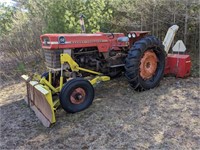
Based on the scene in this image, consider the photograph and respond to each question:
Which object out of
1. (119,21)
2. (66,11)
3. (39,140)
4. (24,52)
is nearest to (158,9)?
(119,21)

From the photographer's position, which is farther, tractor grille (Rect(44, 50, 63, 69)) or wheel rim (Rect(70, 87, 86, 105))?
tractor grille (Rect(44, 50, 63, 69))

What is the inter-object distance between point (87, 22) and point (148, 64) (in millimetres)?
3117

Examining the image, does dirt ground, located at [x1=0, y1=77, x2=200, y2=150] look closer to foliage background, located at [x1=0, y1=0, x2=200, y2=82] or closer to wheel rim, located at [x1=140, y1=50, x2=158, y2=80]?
wheel rim, located at [x1=140, y1=50, x2=158, y2=80]

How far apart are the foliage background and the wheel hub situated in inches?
123

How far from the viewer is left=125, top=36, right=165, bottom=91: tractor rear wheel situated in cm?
434

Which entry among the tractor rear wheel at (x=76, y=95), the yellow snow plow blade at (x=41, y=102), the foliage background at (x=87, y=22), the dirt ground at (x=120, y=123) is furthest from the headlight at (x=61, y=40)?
the foliage background at (x=87, y=22)

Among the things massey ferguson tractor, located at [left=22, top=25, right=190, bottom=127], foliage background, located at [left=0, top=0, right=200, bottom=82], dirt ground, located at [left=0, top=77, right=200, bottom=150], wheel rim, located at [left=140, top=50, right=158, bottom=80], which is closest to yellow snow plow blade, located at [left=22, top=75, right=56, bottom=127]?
massey ferguson tractor, located at [left=22, top=25, right=190, bottom=127]

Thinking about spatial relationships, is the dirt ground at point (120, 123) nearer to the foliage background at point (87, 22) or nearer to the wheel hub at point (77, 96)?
the wheel hub at point (77, 96)

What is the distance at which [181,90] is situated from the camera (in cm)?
456

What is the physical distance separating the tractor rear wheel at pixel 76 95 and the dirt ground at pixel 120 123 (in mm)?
127

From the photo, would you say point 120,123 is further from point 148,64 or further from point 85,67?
point 148,64

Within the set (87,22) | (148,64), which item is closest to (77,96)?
(148,64)

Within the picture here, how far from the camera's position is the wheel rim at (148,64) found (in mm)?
4590

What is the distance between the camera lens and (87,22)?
724cm
